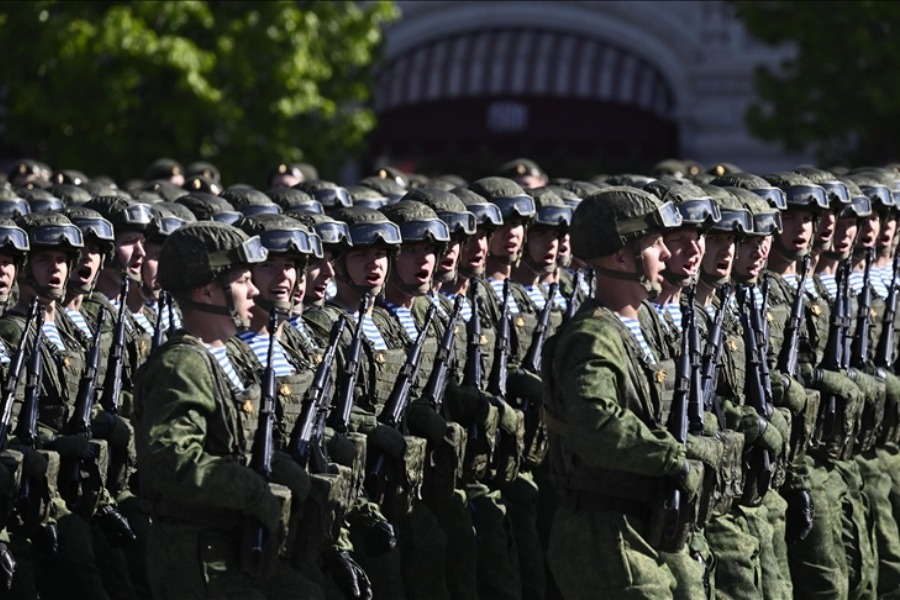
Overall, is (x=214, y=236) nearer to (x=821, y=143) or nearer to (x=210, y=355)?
(x=210, y=355)

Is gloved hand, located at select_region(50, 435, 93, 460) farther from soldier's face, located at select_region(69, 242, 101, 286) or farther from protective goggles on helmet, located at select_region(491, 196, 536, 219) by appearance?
protective goggles on helmet, located at select_region(491, 196, 536, 219)

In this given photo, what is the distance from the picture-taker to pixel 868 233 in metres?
12.5

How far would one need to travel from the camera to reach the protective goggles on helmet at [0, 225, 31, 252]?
33.7 feet

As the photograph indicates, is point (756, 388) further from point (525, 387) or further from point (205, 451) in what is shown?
point (205, 451)

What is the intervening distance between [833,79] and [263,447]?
19.6m

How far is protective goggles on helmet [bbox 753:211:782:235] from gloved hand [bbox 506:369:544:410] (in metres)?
1.29

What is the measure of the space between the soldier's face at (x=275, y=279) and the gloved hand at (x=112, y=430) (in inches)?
67.1

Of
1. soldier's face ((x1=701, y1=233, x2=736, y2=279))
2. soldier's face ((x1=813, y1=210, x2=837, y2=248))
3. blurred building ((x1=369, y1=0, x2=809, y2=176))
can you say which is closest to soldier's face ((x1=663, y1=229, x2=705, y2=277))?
soldier's face ((x1=701, y1=233, x2=736, y2=279))

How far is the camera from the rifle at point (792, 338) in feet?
33.9

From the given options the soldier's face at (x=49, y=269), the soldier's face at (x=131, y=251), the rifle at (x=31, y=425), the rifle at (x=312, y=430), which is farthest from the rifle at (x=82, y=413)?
the soldier's face at (x=131, y=251)

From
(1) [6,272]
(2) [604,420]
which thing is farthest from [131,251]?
(2) [604,420]

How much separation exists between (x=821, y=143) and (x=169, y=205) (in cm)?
1641

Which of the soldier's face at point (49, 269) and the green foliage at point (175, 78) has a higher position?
the green foliage at point (175, 78)

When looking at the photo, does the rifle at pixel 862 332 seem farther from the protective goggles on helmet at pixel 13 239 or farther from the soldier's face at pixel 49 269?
the protective goggles on helmet at pixel 13 239
